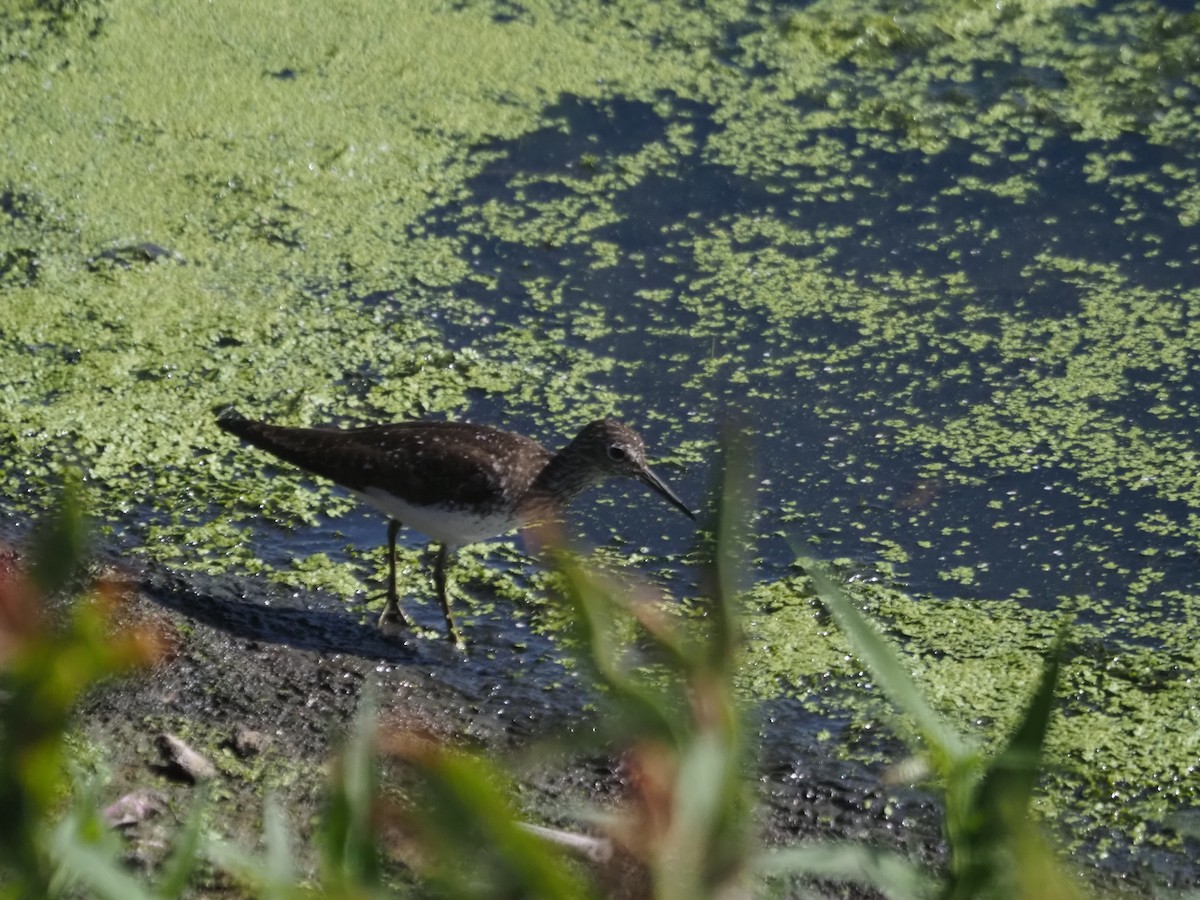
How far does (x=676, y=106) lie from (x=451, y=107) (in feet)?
3.30

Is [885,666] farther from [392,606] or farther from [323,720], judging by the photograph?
[392,606]

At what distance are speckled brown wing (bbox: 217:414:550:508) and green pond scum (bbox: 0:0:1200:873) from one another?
0.35 metres

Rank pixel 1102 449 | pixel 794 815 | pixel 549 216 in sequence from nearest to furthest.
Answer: pixel 794 815 → pixel 1102 449 → pixel 549 216

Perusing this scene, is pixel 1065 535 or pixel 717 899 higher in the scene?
pixel 1065 535

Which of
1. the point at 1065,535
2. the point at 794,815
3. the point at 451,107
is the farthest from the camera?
the point at 451,107

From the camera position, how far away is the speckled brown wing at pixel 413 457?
458cm

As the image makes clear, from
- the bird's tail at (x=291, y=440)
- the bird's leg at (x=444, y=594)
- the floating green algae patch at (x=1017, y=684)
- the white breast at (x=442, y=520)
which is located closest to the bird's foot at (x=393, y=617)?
the bird's leg at (x=444, y=594)

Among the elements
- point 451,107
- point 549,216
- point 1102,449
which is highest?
point 451,107

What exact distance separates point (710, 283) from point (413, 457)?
6.53 feet

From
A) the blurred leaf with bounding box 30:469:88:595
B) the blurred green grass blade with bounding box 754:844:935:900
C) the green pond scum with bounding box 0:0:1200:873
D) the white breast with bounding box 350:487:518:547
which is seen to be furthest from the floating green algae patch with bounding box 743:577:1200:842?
the blurred leaf with bounding box 30:469:88:595

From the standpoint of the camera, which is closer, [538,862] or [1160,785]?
[538,862]

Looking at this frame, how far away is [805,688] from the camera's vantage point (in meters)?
4.38

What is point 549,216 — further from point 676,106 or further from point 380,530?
point 380,530

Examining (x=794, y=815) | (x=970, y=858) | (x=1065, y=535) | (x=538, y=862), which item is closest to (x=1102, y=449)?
(x=1065, y=535)
